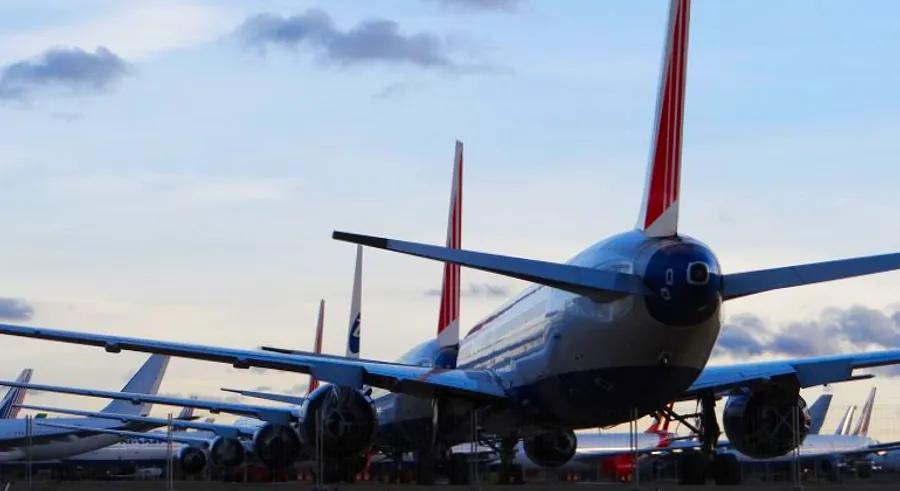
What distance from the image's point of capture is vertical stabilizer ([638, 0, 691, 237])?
36.6 meters

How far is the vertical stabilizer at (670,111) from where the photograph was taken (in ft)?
120

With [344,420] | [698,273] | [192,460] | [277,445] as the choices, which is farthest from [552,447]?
[192,460]

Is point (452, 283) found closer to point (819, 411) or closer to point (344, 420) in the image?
point (344, 420)

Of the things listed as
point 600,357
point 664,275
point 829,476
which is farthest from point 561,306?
point 829,476

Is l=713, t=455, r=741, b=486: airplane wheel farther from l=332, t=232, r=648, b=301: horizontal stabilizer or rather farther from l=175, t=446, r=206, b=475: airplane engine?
l=175, t=446, r=206, b=475: airplane engine

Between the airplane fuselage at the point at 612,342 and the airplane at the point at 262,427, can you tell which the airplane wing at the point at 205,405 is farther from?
the airplane fuselage at the point at 612,342

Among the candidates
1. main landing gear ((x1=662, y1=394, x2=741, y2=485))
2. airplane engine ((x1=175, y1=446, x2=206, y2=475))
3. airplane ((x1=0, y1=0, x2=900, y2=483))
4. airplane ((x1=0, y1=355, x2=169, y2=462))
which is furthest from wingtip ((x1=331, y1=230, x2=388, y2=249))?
airplane ((x1=0, y1=355, x2=169, y2=462))

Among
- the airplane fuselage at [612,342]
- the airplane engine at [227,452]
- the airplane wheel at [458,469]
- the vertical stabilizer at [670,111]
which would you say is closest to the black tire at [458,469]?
the airplane wheel at [458,469]

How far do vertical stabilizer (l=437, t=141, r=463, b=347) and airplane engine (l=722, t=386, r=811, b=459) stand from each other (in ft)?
50.5

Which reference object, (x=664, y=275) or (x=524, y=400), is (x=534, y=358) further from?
(x=664, y=275)

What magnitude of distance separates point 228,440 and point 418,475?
124ft

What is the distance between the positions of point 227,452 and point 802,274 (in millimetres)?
52588

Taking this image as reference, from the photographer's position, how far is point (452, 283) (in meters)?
54.6

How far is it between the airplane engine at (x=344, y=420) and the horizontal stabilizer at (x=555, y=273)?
9281 millimetres
